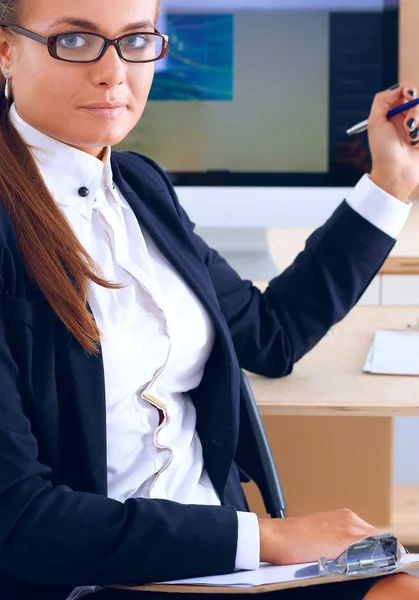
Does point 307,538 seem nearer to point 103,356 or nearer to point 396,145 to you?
point 103,356

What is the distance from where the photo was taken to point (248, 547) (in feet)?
2.94

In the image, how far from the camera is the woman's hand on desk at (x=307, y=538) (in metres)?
0.90

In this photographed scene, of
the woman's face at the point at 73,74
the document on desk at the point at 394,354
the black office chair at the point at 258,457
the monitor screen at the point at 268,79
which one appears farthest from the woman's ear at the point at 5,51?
the monitor screen at the point at 268,79

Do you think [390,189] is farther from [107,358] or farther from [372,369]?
[107,358]

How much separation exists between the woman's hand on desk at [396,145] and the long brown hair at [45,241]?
0.46 m

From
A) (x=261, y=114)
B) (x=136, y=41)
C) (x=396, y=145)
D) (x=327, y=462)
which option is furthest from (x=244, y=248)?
(x=136, y=41)

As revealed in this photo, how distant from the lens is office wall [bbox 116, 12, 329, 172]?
6.83 feet

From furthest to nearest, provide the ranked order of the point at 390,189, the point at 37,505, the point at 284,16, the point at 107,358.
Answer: the point at 284,16 < the point at 390,189 < the point at 107,358 < the point at 37,505

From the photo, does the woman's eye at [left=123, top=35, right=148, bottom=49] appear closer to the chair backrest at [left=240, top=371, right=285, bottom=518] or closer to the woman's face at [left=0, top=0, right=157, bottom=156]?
the woman's face at [left=0, top=0, right=157, bottom=156]

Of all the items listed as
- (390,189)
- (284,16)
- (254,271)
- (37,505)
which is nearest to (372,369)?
(390,189)

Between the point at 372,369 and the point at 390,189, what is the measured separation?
10.2 inches

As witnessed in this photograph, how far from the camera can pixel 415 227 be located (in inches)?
90.7

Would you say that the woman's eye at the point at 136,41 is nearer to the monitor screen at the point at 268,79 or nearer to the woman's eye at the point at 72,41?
the woman's eye at the point at 72,41

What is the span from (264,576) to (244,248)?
142cm
